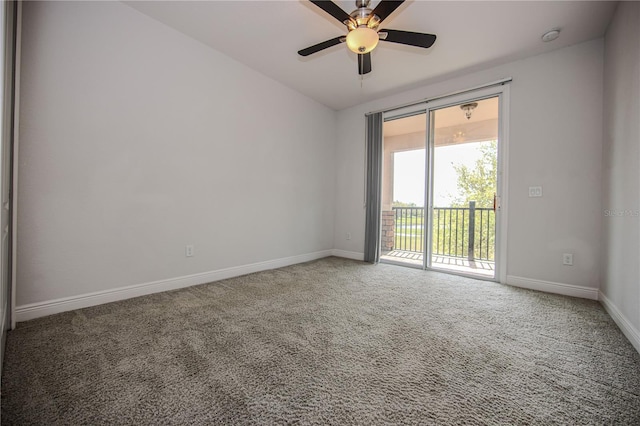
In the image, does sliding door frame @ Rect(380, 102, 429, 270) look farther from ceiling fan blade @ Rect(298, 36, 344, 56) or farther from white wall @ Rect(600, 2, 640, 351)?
ceiling fan blade @ Rect(298, 36, 344, 56)

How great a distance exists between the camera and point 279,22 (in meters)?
2.41

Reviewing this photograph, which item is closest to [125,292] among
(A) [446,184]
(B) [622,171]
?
(A) [446,184]

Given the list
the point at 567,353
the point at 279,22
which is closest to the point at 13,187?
the point at 279,22

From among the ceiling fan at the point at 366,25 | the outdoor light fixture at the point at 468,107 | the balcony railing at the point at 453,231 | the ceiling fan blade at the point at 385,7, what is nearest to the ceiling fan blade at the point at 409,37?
the ceiling fan at the point at 366,25

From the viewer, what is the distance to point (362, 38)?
187cm

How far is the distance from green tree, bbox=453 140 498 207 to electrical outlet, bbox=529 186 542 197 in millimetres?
505

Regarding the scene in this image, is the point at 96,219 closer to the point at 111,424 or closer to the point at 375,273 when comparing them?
the point at 111,424

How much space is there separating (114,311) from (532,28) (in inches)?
174

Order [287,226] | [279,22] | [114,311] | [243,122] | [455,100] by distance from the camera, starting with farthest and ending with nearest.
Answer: [287,226]
[455,100]
[243,122]
[279,22]
[114,311]

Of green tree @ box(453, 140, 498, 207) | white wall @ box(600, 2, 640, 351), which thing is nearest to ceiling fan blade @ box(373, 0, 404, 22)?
white wall @ box(600, 2, 640, 351)

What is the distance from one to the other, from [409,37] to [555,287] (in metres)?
2.89

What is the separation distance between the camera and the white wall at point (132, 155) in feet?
6.24

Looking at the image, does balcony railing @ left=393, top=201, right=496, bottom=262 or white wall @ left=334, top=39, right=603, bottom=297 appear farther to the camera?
balcony railing @ left=393, top=201, right=496, bottom=262

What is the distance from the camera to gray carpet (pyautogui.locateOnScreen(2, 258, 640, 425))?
107 centimetres
